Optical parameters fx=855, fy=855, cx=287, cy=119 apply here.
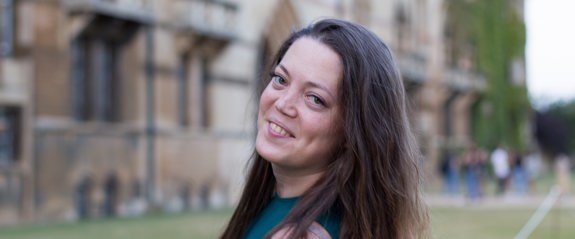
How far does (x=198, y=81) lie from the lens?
832 inches

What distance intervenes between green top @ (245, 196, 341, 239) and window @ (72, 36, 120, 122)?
51.1ft

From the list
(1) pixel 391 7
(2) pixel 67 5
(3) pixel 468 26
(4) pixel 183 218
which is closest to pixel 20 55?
(2) pixel 67 5

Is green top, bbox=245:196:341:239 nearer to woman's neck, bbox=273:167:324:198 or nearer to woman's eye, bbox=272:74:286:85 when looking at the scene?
woman's neck, bbox=273:167:324:198

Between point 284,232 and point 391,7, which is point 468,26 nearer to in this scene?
point 391,7

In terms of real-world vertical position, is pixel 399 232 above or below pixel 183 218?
above

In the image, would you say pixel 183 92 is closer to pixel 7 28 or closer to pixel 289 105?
pixel 7 28

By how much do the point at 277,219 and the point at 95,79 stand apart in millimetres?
16386

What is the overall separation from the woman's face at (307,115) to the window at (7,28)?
14.0 meters

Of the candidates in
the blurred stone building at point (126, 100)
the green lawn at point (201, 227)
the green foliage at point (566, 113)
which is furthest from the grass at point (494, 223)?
the green foliage at point (566, 113)

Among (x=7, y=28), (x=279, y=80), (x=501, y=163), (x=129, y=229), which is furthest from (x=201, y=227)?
(x=501, y=163)

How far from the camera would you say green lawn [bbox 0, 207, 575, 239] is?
12.2 meters

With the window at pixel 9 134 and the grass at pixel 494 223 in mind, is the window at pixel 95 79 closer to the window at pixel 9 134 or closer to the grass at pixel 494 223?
the window at pixel 9 134

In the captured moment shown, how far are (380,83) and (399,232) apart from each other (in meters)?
0.35

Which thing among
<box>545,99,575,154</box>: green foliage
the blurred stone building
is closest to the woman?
the blurred stone building
